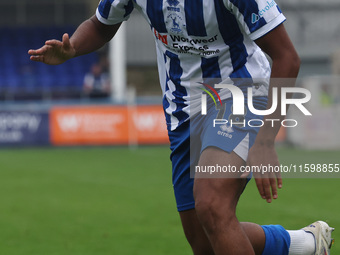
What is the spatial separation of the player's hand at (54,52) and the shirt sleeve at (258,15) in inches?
38.3

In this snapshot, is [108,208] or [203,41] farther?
[108,208]

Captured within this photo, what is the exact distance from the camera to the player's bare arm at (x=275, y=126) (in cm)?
291

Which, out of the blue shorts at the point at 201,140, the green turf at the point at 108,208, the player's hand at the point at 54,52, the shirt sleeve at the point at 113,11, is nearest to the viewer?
the blue shorts at the point at 201,140

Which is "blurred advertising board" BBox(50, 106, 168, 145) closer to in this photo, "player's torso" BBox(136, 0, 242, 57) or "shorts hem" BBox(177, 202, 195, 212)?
"shorts hem" BBox(177, 202, 195, 212)

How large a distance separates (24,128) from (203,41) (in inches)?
607

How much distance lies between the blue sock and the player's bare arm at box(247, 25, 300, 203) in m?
0.85

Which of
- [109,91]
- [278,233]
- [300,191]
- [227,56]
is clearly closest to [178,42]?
[227,56]

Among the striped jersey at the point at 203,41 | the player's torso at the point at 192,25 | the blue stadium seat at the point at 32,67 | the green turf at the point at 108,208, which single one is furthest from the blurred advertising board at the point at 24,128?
the player's torso at the point at 192,25

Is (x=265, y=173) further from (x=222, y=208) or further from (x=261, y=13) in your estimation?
(x=261, y=13)

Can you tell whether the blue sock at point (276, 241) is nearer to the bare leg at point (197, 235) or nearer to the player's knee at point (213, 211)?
the bare leg at point (197, 235)

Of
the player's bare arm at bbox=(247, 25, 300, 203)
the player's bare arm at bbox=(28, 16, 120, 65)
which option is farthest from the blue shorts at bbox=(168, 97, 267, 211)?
the player's bare arm at bbox=(28, 16, 120, 65)

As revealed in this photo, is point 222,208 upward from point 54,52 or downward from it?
downward

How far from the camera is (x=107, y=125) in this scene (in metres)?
18.2

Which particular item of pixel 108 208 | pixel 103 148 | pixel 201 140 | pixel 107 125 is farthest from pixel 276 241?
pixel 107 125
